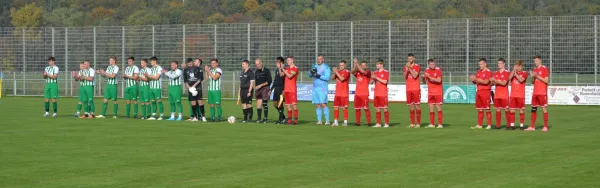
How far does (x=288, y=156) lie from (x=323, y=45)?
90.2 ft

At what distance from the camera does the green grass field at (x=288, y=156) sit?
42.1ft

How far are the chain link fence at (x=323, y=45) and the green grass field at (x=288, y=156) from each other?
51.6 ft

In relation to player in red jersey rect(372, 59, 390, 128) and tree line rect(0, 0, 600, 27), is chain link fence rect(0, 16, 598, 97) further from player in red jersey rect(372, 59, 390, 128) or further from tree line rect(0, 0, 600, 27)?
tree line rect(0, 0, 600, 27)

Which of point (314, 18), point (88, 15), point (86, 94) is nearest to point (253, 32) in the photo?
point (86, 94)

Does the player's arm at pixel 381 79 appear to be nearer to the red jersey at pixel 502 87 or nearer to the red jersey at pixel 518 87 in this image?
the red jersey at pixel 502 87

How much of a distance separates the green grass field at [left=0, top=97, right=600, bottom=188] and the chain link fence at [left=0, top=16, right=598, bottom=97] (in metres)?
15.7

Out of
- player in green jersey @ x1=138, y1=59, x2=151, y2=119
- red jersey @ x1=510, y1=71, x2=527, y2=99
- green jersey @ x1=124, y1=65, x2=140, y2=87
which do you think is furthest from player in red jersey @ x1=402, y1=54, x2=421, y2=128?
green jersey @ x1=124, y1=65, x2=140, y2=87

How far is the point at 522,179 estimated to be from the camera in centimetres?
1291

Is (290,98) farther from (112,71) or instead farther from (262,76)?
A: (112,71)

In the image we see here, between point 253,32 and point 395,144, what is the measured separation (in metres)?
26.7

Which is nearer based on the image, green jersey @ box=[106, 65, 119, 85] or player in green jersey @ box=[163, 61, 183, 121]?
player in green jersey @ box=[163, 61, 183, 121]

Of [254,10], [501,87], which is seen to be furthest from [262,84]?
[254,10]

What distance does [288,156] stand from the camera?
15.9m

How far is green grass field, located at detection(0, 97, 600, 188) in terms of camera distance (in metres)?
12.8
